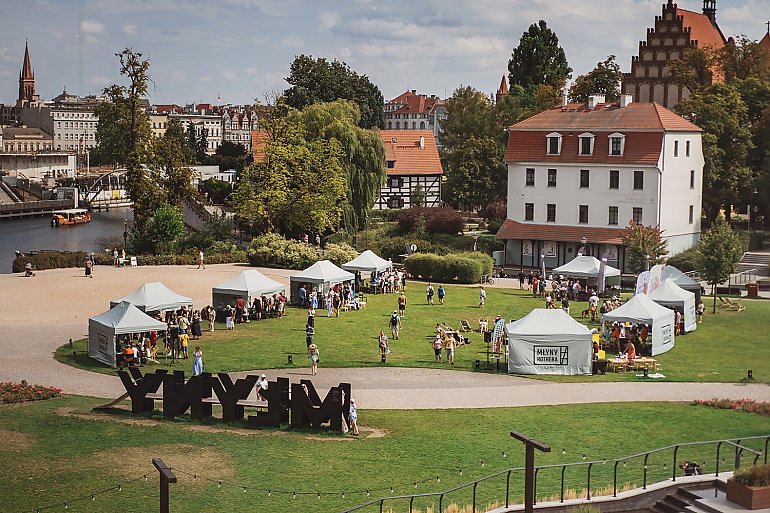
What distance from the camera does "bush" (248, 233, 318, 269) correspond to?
50.3 m

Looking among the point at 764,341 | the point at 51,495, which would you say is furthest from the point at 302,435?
the point at 764,341

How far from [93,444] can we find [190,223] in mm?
46913

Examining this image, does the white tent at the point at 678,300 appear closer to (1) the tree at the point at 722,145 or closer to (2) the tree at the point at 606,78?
(1) the tree at the point at 722,145

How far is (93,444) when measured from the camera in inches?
862

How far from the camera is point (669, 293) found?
3603 centimetres

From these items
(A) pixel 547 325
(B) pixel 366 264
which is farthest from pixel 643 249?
(A) pixel 547 325

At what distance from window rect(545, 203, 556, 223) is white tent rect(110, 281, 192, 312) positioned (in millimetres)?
25175

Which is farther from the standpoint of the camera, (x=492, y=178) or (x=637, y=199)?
(x=492, y=178)

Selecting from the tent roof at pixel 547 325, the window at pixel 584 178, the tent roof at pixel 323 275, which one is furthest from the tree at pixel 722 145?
the tent roof at pixel 547 325

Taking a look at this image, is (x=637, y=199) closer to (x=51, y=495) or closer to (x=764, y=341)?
(x=764, y=341)

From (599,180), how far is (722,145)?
936 centimetres

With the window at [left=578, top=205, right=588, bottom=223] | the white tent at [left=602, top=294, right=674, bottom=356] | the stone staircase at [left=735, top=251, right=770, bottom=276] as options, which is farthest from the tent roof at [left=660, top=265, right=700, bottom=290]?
the window at [left=578, top=205, right=588, bottom=223]

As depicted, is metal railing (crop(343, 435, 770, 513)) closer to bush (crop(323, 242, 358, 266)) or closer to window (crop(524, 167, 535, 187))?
bush (crop(323, 242, 358, 266))

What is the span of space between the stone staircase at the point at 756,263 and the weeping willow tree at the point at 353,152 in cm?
2058
